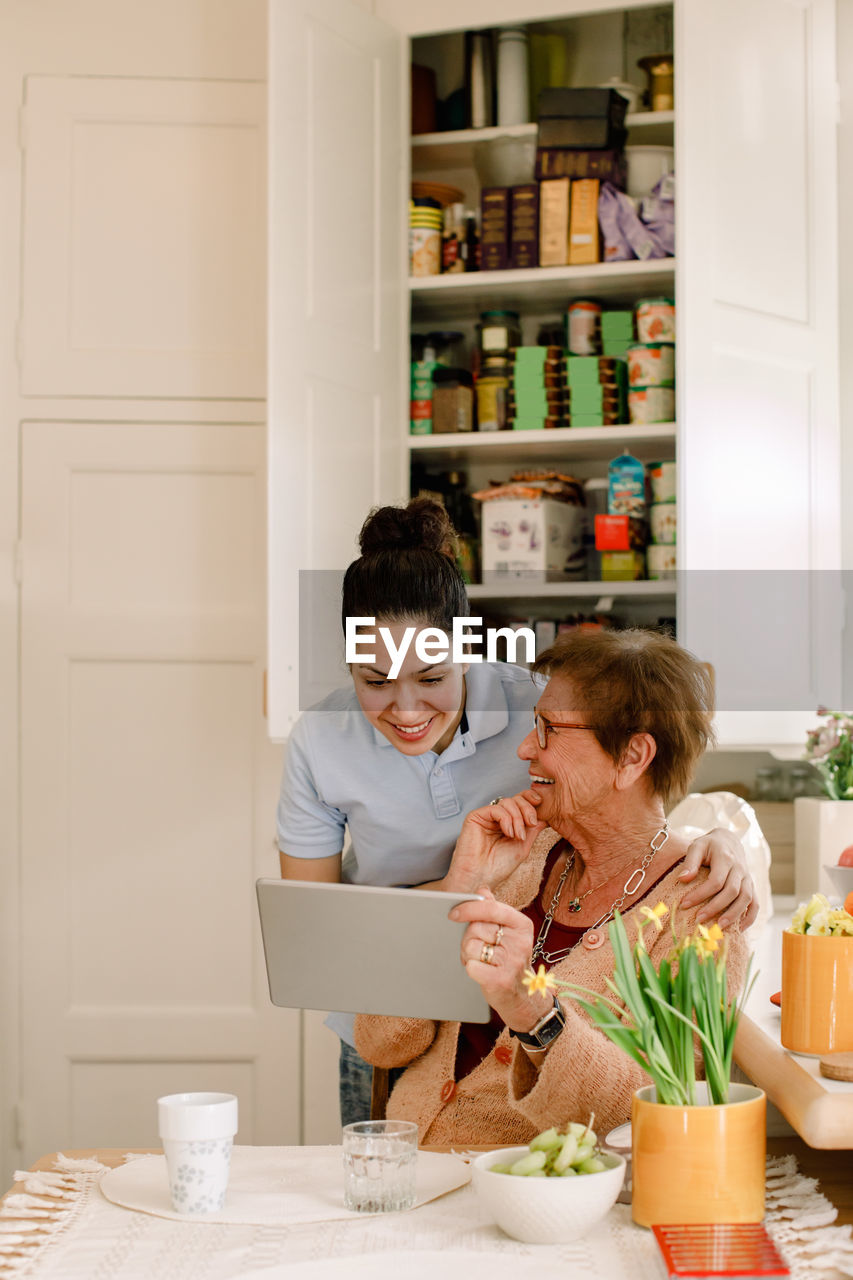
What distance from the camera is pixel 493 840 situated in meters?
1.23

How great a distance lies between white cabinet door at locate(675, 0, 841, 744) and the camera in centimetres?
209

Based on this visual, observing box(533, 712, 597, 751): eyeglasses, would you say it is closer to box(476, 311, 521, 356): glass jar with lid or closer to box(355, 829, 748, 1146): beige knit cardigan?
box(355, 829, 748, 1146): beige knit cardigan

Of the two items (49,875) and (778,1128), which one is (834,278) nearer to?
(778,1128)

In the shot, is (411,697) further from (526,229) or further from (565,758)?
(526,229)

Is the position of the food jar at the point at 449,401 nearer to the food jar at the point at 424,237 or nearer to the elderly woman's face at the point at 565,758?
the food jar at the point at 424,237

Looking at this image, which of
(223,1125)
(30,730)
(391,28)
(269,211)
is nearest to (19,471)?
(30,730)

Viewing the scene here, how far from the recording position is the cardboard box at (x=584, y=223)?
2334 mm

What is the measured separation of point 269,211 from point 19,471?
78cm

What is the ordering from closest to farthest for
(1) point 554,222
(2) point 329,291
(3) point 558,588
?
(2) point 329,291 < (3) point 558,588 < (1) point 554,222

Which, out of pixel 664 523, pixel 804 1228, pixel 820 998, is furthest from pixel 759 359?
pixel 804 1228

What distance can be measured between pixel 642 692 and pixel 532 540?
3.89 ft

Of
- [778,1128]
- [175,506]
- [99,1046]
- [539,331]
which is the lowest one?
[99,1046]

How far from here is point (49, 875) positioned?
7.78 feet

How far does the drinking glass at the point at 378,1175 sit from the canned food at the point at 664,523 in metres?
1.55
